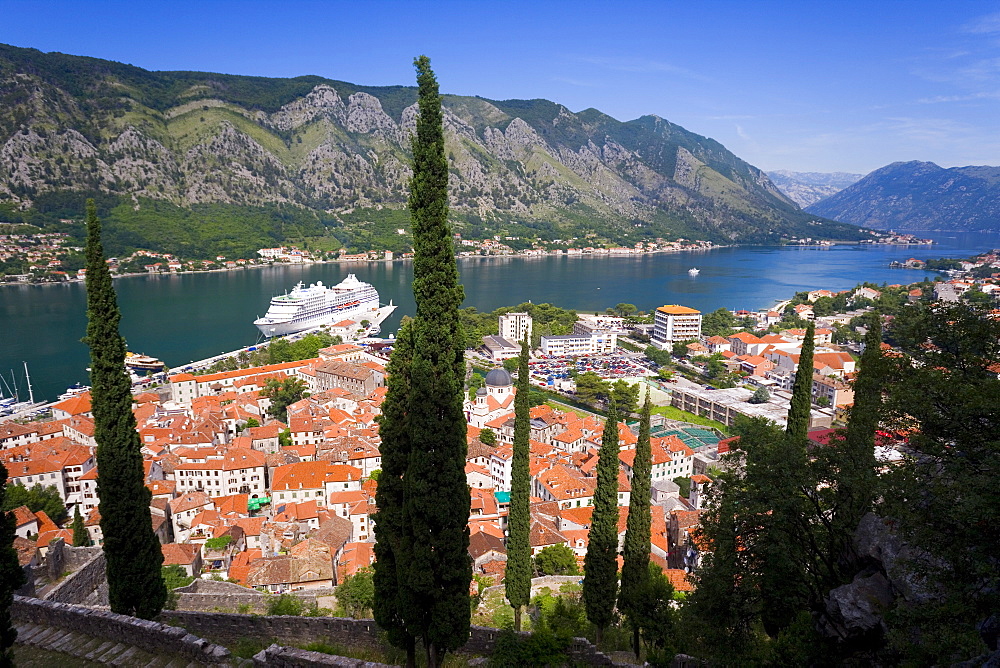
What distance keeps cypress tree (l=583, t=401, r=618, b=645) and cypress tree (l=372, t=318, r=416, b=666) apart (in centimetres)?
536

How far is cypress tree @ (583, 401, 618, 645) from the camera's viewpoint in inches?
448

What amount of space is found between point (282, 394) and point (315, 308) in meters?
29.9

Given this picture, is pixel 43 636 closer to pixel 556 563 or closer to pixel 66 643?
pixel 66 643

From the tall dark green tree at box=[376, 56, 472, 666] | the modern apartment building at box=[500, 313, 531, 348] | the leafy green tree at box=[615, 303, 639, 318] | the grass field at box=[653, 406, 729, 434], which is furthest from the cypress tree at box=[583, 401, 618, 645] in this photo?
the leafy green tree at box=[615, 303, 639, 318]

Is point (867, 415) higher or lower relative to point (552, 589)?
higher

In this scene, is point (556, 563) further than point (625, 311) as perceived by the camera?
No

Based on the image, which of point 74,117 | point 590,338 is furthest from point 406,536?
point 74,117

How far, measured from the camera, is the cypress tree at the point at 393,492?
6965mm

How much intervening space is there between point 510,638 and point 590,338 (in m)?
45.2

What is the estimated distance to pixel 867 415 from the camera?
5410 mm

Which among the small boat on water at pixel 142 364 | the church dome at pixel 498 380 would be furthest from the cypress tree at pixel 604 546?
the small boat on water at pixel 142 364

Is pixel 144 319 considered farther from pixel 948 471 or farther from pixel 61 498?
pixel 948 471

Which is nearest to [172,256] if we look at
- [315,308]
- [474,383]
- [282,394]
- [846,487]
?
[315,308]

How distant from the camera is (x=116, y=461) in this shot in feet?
28.9
